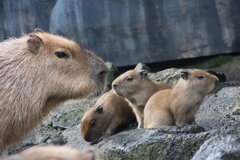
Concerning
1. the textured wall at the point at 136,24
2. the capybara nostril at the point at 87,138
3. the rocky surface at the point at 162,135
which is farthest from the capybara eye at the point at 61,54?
the textured wall at the point at 136,24

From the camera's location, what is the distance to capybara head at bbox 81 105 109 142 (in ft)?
28.9

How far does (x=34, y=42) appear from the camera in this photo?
22.7 feet

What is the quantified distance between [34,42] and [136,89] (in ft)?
7.68

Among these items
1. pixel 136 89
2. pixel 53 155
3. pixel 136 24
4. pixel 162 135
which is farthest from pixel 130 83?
pixel 53 155

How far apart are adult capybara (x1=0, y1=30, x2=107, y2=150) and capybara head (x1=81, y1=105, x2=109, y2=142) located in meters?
1.90

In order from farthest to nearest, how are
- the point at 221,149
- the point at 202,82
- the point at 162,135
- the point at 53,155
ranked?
the point at 202,82 < the point at 162,135 < the point at 221,149 < the point at 53,155

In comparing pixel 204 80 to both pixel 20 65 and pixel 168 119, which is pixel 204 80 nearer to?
pixel 168 119

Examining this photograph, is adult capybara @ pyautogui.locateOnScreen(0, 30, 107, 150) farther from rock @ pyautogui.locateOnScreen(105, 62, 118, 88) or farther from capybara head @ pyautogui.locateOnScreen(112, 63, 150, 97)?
rock @ pyautogui.locateOnScreen(105, 62, 118, 88)

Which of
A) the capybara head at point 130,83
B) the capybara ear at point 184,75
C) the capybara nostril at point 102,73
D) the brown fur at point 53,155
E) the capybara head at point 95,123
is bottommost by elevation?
the capybara head at point 95,123

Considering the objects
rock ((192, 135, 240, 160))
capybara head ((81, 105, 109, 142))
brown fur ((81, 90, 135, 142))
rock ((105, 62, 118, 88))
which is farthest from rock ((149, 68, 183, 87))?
rock ((192, 135, 240, 160))

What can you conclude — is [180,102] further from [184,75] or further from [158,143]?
[158,143]

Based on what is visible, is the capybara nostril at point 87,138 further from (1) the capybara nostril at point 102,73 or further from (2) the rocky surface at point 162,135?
(1) the capybara nostril at point 102,73

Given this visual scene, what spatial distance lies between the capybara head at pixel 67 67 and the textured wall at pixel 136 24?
17.6 feet

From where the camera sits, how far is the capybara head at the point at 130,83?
29.1 feet
